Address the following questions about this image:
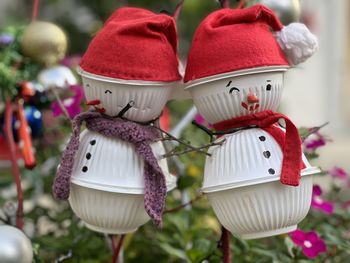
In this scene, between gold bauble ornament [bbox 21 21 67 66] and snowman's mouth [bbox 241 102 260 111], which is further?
gold bauble ornament [bbox 21 21 67 66]

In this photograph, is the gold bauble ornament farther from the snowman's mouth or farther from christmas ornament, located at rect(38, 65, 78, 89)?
the snowman's mouth

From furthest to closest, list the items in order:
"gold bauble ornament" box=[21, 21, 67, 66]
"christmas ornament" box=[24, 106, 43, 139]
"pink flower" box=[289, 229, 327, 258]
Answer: "christmas ornament" box=[24, 106, 43, 139] → "gold bauble ornament" box=[21, 21, 67, 66] → "pink flower" box=[289, 229, 327, 258]

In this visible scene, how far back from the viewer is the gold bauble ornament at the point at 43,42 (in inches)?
40.9

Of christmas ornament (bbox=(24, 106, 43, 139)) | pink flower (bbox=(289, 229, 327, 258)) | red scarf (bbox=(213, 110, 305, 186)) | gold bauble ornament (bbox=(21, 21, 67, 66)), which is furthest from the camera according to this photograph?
christmas ornament (bbox=(24, 106, 43, 139))

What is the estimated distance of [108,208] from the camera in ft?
2.53

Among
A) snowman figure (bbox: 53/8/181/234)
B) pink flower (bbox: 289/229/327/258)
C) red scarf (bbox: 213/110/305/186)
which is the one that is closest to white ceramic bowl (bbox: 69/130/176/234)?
snowman figure (bbox: 53/8/181/234)

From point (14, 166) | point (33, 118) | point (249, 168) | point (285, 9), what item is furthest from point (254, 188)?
point (33, 118)

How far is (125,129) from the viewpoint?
76 centimetres

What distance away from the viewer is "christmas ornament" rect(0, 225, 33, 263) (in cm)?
81

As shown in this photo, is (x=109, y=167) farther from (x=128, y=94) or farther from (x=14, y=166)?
(x=14, y=166)

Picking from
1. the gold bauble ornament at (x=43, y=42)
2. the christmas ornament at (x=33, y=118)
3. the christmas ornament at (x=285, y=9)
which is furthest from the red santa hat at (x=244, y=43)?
the christmas ornament at (x=33, y=118)

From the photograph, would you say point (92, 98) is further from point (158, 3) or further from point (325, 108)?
point (325, 108)

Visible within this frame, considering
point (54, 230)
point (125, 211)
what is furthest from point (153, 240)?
point (125, 211)

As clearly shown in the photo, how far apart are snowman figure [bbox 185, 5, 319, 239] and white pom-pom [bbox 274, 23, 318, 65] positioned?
0.07ft
